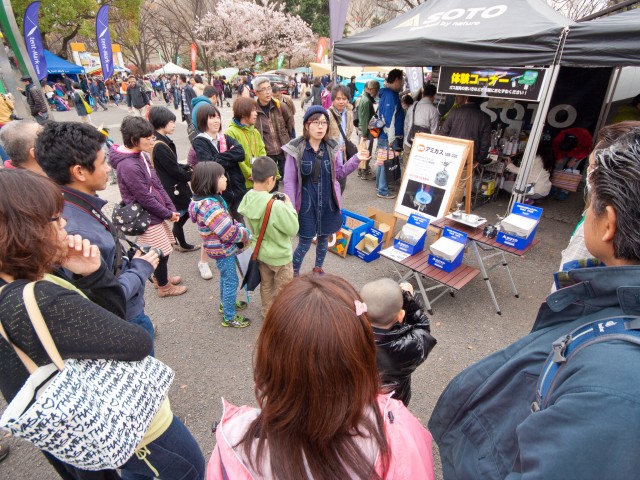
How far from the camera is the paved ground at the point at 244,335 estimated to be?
8.48 feet

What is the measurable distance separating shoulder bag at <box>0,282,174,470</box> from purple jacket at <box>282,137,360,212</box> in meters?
2.35

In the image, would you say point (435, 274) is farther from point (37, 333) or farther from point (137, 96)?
point (137, 96)

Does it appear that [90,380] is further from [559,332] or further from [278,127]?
[278,127]

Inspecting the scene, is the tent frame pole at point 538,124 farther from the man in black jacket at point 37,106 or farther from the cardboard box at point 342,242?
the man in black jacket at point 37,106

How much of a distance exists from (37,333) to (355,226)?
13.4 feet

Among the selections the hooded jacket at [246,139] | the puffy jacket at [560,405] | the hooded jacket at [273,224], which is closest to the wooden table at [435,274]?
the hooded jacket at [273,224]

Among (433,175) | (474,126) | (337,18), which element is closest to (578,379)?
(433,175)

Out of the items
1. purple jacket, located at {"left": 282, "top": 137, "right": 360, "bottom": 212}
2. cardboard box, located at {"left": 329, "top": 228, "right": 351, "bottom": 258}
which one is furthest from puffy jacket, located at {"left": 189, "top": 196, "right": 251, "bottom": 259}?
cardboard box, located at {"left": 329, "top": 228, "right": 351, "bottom": 258}

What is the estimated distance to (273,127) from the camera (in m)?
5.37

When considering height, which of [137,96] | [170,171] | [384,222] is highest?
[137,96]

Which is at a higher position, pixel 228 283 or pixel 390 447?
pixel 390 447

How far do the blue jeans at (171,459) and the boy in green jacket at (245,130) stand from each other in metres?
3.26

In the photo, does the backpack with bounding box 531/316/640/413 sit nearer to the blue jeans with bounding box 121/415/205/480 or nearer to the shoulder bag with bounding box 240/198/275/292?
the blue jeans with bounding box 121/415/205/480

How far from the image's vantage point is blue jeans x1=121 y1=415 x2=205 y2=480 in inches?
57.9
